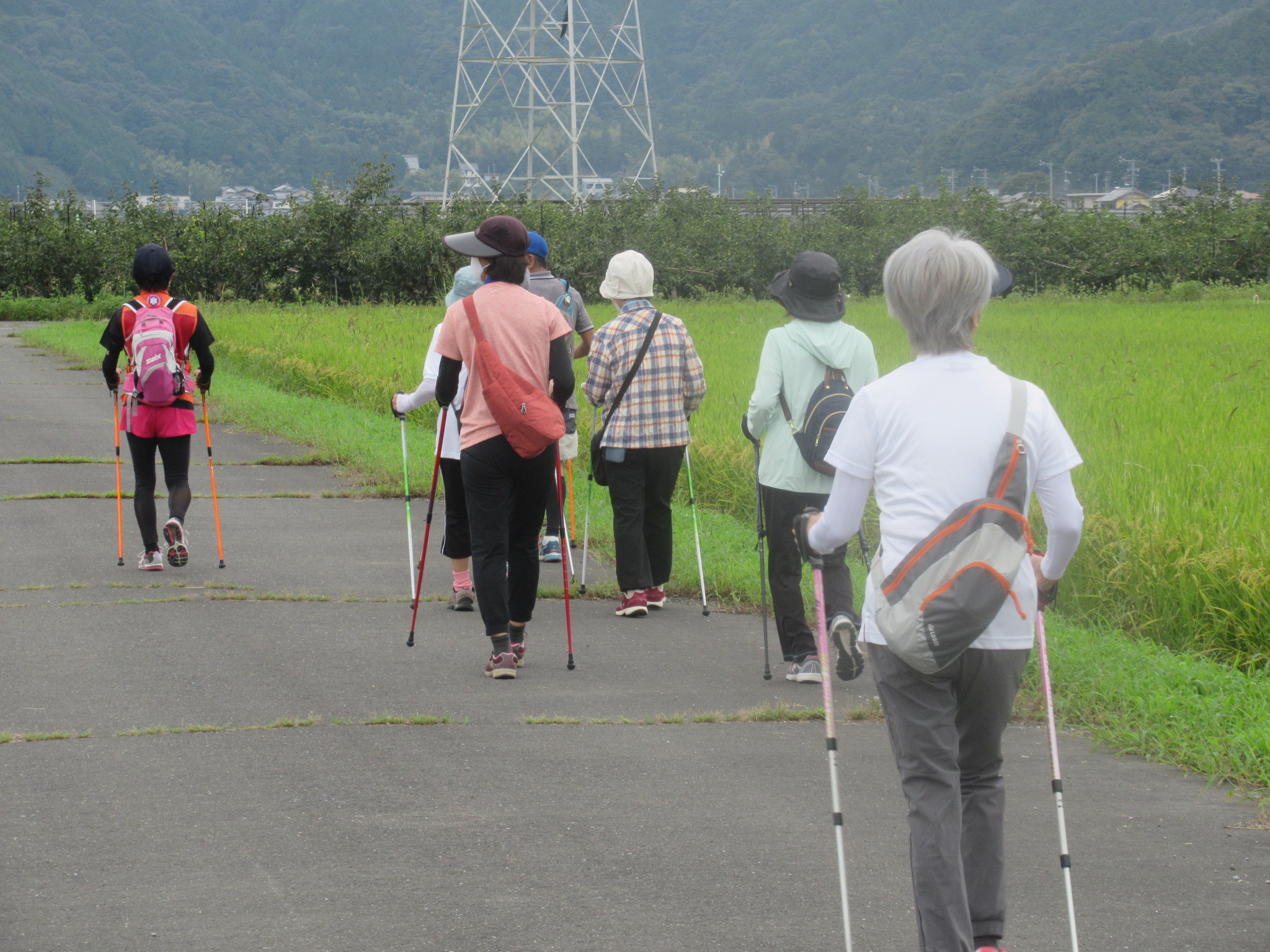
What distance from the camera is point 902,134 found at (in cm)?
10856

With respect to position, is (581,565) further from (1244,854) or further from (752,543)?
(1244,854)

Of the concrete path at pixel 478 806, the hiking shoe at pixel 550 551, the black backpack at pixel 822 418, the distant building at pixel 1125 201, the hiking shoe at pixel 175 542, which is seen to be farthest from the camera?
the distant building at pixel 1125 201

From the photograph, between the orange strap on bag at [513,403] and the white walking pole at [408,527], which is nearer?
the orange strap on bag at [513,403]

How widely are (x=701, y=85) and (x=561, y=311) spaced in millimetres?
128349

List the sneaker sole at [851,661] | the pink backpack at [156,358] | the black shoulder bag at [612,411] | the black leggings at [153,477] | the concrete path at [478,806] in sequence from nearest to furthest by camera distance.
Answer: the concrete path at [478,806] → the sneaker sole at [851,661] → the black shoulder bag at [612,411] → the pink backpack at [156,358] → the black leggings at [153,477]

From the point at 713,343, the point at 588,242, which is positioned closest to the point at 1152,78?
the point at 588,242

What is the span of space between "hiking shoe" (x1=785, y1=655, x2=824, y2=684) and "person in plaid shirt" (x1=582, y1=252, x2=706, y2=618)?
1.39 metres

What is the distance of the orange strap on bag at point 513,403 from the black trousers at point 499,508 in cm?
14

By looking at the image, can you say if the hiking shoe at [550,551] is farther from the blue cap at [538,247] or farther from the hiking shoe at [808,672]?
the hiking shoe at [808,672]

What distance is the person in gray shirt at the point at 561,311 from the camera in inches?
285

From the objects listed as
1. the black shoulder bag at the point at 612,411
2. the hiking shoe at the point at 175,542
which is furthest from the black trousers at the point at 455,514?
the hiking shoe at the point at 175,542

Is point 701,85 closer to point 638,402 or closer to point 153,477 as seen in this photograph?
point 153,477

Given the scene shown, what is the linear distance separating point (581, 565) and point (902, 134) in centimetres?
10601

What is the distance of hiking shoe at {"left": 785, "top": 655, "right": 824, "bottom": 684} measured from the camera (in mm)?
6086
